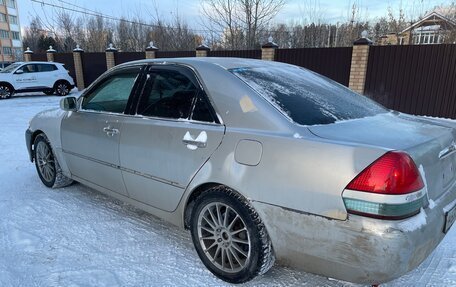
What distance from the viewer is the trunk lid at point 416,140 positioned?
200cm

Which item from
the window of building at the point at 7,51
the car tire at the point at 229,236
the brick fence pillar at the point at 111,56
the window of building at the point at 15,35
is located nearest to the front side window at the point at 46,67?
the brick fence pillar at the point at 111,56

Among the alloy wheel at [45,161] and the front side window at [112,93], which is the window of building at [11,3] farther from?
the front side window at [112,93]

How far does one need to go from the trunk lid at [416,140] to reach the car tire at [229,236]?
0.71 metres

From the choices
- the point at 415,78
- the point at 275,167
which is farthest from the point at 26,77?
the point at 275,167

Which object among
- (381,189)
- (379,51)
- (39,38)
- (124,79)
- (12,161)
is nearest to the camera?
(381,189)

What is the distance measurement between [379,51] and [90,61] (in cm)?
1558

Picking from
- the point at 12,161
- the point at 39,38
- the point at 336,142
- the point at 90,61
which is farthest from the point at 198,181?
the point at 39,38

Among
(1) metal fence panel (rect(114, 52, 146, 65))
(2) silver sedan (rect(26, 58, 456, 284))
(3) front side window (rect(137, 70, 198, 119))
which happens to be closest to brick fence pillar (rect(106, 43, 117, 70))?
(1) metal fence panel (rect(114, 52, 146, 65))

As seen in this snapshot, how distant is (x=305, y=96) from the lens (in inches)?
102

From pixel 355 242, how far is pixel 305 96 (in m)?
1.13

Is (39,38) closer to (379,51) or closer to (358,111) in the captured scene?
(379,51)

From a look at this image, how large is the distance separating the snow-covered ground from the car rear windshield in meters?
1.22

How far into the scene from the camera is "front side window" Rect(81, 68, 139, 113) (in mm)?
3322

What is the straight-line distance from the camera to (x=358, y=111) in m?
2.66
